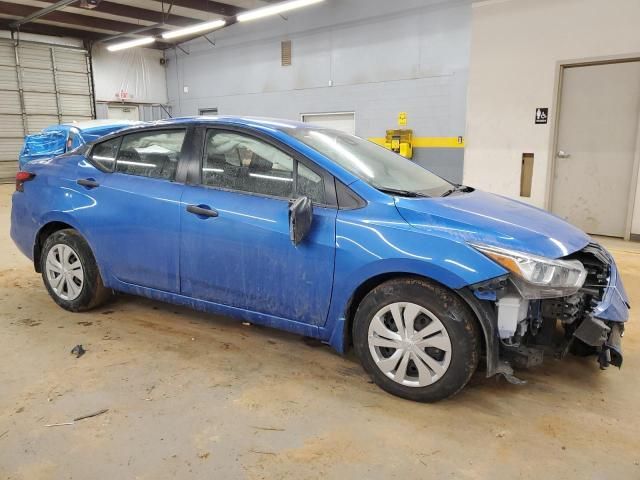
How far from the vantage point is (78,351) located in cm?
274

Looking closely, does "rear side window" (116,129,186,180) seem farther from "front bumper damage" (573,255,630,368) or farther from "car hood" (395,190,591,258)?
"front bumper damage" (573,255,630,368)

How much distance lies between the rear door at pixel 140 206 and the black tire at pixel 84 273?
0.14m

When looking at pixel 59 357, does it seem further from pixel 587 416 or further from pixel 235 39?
pixel 235 39

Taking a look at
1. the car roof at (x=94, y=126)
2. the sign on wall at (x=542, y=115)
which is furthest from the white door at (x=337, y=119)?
the car roof at (x=94, y=126)

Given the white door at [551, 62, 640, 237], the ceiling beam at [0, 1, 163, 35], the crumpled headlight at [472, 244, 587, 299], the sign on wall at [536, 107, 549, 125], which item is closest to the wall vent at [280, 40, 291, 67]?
the ceiling beam at [0, 1, 163, 35]

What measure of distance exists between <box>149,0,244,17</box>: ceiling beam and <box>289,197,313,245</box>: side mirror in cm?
1019

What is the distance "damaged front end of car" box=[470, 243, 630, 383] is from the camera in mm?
2031

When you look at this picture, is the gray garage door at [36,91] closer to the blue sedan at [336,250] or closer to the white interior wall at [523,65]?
the white interior wall at [523,65]

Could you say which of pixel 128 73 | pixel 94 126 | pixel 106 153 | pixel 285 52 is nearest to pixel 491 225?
pixel 106 153

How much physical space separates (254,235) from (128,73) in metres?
14.2

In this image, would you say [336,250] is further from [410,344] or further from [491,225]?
[491,225]

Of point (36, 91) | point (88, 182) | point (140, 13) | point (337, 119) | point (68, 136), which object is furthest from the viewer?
point (36, 91)

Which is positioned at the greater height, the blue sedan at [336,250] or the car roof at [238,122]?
the car roof at [238,122]

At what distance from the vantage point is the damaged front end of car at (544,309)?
2.03 metres
